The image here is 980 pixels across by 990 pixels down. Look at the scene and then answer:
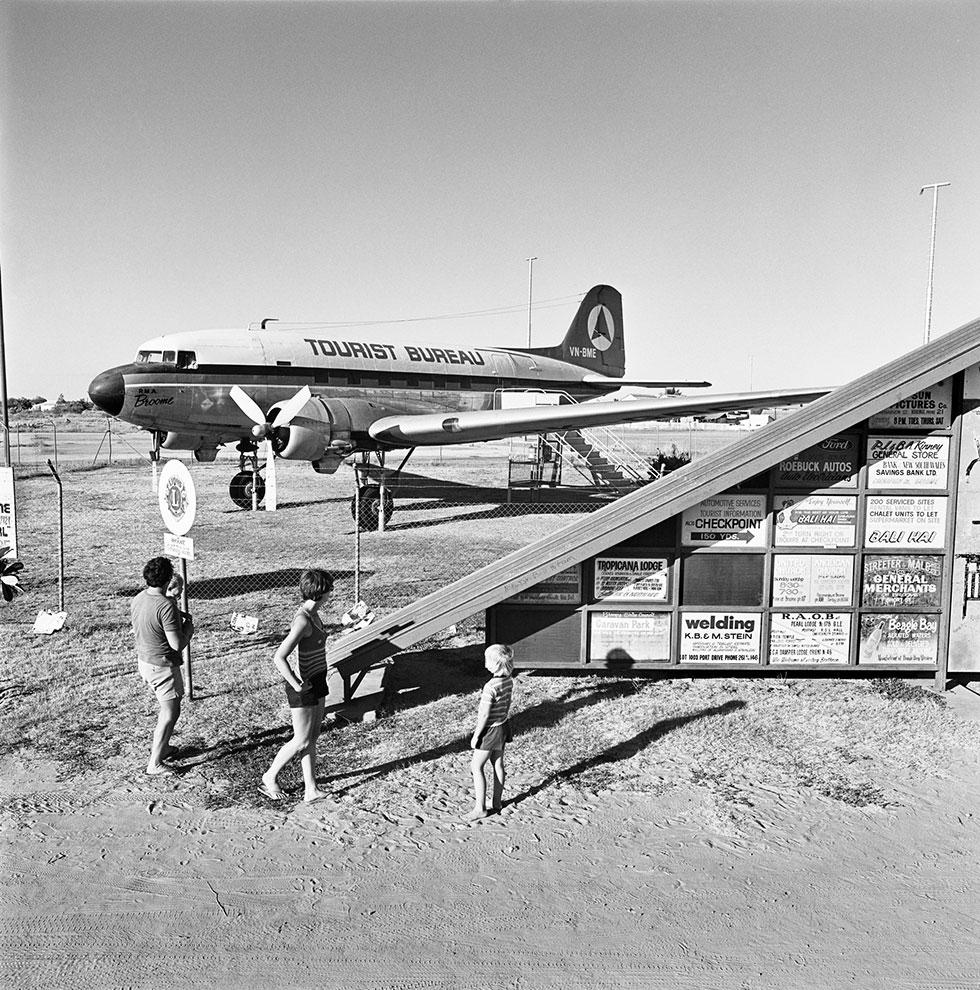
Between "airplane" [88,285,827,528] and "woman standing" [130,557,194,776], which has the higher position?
"airplane" [88,285,827,528]

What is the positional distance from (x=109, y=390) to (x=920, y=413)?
1677cm

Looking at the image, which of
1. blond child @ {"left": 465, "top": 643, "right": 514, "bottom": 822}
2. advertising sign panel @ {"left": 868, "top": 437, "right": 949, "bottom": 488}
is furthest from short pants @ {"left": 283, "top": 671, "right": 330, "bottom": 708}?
advertising sign panel @ {"left": 868, "top": 437, "right": 949, "bottom": 488}

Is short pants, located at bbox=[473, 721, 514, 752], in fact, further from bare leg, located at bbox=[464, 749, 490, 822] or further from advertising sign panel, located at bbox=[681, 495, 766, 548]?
advertising sign panel, located at bbox=[681, 495, 766, 548]

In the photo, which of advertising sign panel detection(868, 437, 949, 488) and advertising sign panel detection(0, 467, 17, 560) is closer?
advertising sign panel detection(868, 437, 949, 488)

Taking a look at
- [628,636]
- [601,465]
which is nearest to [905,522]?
[628,636]

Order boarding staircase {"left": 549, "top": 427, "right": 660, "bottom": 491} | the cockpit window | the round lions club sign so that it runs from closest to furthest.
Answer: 1. the round lions club sign
2. the cockpit window
3. boarding staircase {"left": 549, "top": 427, "right": 660, "bottom": 491}

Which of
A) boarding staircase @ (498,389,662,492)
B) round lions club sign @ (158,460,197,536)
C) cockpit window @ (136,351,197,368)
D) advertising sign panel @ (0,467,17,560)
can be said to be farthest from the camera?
boarding staircase @ (498,389,662,492)

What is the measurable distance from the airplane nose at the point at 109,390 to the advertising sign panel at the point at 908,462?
1626 cm

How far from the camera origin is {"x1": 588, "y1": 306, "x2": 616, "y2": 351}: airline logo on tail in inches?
1314

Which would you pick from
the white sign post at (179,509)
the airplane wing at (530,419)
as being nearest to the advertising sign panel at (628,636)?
the white sign post at (179,509)

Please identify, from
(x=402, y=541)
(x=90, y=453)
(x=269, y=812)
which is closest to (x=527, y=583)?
(x=269, y=812)

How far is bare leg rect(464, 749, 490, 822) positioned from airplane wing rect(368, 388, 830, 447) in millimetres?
14327

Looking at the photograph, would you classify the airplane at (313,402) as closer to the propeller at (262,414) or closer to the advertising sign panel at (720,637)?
the propeller at (262,414)

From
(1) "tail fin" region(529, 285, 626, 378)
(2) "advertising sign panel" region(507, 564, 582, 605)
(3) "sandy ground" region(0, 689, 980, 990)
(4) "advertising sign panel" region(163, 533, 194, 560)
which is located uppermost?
(1) "tail fin" region(529, 285, 626, 378)
